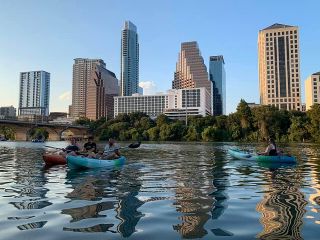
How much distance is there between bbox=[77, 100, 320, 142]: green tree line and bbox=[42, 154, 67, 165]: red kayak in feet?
257

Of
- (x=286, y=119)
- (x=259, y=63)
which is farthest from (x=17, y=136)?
(x=259, y=63)

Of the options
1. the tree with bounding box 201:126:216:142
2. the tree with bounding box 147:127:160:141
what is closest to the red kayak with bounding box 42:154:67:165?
the tree with bounding box 201:126:216:142

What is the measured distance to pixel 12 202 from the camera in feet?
35.2

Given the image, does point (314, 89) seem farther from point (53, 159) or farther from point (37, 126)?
point (53, 159)

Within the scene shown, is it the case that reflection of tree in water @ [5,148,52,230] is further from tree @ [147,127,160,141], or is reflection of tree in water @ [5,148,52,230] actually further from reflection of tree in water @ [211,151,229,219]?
tree @ [147,127,160,141]

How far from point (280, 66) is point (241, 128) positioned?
3066 inches

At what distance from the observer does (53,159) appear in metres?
23.7

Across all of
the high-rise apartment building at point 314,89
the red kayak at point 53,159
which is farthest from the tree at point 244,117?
the red kayak at point 53,159

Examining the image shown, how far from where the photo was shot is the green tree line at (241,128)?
93000mm

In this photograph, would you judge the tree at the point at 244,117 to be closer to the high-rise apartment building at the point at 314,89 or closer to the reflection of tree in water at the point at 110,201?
the high-rise apartment building at the point at 314,89

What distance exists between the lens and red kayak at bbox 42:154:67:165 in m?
23.5

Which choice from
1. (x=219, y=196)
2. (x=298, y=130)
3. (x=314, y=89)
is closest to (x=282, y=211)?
(x=219, y=196)

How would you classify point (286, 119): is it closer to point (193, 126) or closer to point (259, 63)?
point (193, 126)

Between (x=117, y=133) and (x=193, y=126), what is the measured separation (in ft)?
114
